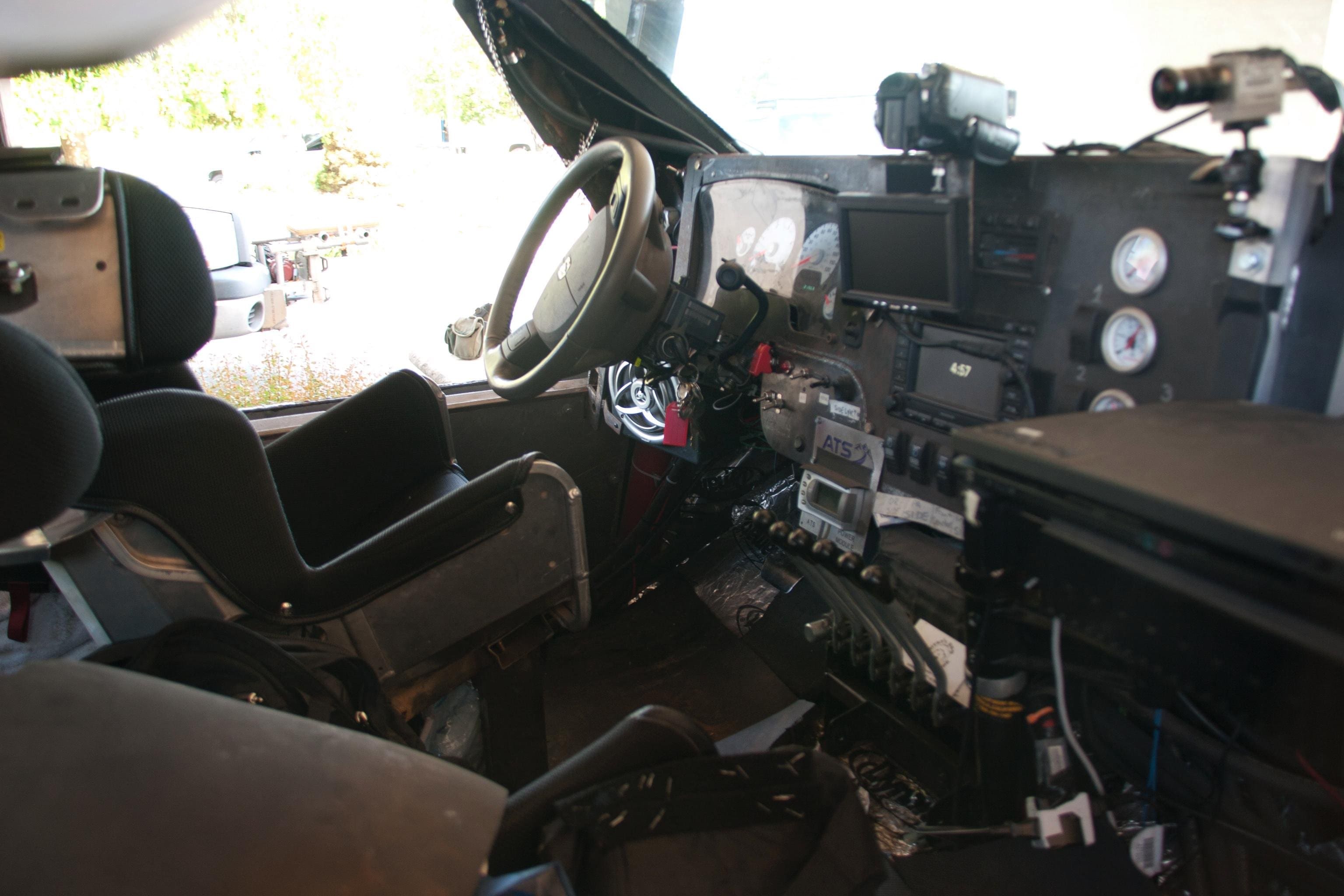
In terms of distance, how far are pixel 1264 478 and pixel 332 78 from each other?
7.80 feet

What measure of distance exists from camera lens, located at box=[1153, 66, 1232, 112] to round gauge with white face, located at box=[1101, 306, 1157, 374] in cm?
30

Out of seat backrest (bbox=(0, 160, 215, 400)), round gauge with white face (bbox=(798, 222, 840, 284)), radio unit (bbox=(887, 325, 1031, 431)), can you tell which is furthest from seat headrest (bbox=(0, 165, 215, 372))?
radio unit (bbox=(887, 325, 1031, 431))

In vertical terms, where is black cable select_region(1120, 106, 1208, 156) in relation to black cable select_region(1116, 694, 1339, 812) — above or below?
above

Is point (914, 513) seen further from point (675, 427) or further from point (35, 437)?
point (35, 437)

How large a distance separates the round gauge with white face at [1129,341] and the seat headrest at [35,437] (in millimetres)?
1332

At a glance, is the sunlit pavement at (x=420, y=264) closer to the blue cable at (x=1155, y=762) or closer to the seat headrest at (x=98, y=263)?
the seat headrest at (x=98, y=263)

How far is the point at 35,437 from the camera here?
2.91 feet

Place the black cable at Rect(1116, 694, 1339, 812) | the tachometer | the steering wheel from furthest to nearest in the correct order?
the tachometer, the steering wheel, the black cable at Rect(1116, 694, 1339, 812)

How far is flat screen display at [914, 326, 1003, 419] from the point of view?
4.55ft

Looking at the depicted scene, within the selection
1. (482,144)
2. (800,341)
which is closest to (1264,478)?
(800,341)

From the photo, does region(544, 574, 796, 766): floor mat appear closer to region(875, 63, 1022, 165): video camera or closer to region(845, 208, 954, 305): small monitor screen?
region(845, 208, 954, 305): small monitor screen

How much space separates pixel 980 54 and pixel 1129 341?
0.79 meters

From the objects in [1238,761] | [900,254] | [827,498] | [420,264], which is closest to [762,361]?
[827,498]

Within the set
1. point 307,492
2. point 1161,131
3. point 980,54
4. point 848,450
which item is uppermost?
point 980,54
